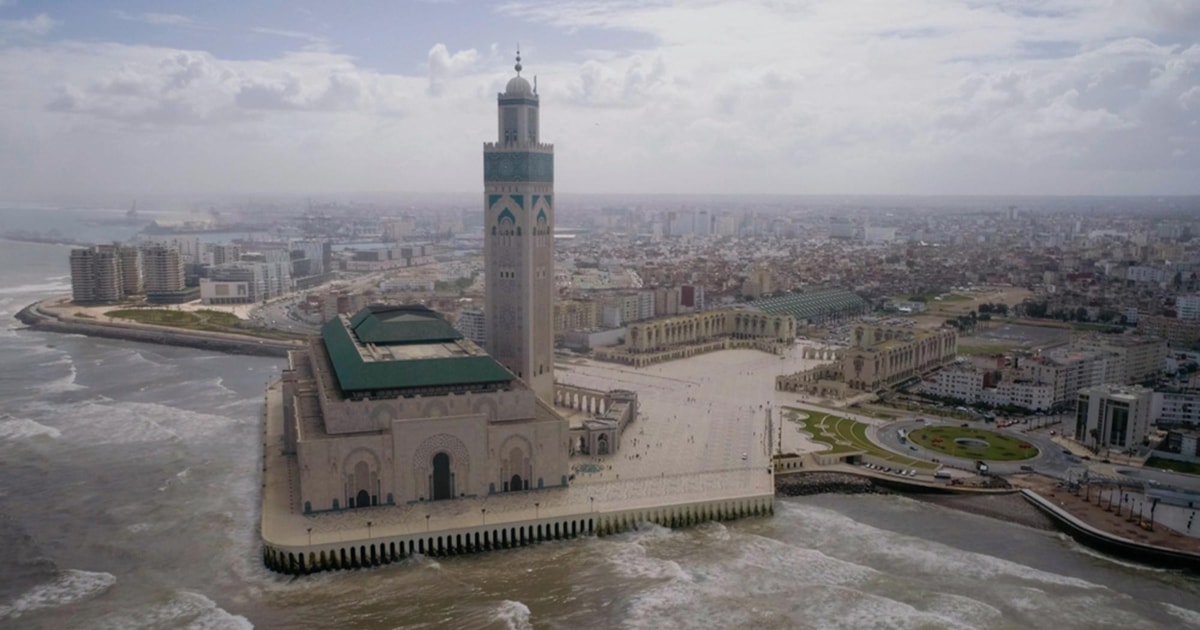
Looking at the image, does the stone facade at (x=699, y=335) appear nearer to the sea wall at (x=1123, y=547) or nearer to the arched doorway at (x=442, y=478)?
the arched doorway at (x=442, y=478)

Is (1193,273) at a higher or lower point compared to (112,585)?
higher

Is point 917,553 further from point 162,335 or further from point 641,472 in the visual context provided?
point 162,335

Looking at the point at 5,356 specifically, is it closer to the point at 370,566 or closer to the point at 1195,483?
the point at 370,566

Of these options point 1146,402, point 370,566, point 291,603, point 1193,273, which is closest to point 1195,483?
point 1146,402

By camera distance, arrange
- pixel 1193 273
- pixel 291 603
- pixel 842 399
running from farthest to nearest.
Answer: pixel 1193 273
pixel 842 399
pixel 291 603

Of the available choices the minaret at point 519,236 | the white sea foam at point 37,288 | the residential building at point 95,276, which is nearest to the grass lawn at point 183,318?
the residential building at point 95,276

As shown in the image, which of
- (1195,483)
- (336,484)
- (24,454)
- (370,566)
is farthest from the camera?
(24,454)

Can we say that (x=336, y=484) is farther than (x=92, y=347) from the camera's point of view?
No
